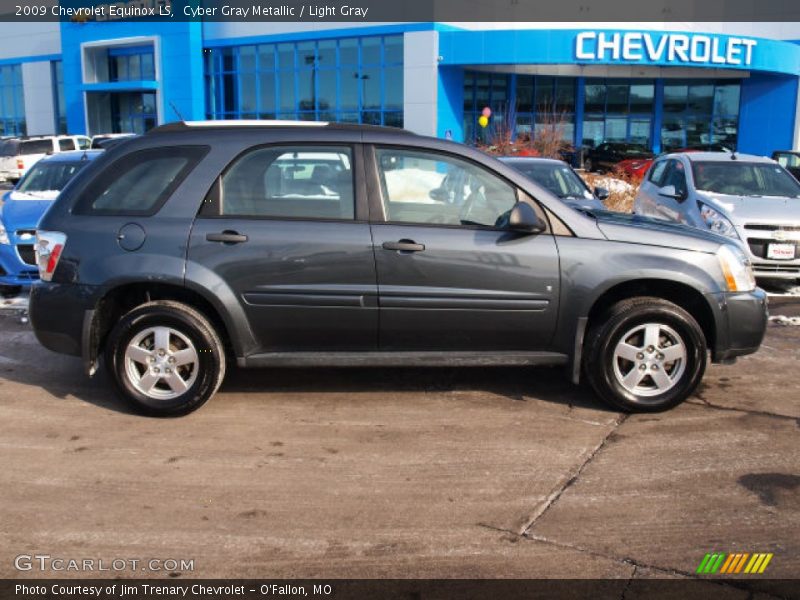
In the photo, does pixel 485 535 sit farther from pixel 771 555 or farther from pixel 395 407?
pixel 395 407

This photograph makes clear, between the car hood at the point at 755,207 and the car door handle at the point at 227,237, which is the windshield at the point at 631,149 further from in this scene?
the car door handle at the point at 227,237

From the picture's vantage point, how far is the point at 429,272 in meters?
4.91

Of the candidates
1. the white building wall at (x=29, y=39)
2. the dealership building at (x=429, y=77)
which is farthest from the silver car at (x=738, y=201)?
the white building wall at (x=29, y=39)

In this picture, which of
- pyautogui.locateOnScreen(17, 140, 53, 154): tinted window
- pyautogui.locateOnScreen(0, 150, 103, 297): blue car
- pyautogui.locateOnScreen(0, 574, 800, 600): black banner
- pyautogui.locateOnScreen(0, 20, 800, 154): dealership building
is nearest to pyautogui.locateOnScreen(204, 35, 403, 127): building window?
pyautogui.locateOnScreen(0, 20, 800, 154): dealership building

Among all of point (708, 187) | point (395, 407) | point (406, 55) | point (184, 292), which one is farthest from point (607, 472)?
point (406, 55)

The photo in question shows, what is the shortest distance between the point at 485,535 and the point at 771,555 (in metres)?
1.25

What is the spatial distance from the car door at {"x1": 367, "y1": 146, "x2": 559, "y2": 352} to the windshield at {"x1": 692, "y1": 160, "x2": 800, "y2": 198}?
21.2 feet

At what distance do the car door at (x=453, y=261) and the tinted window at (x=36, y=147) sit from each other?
25158mm

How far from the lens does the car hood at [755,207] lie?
9.44m

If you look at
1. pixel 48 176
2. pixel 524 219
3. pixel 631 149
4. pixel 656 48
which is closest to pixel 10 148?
pixel 48 176

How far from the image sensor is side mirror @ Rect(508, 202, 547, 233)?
4.84 meters

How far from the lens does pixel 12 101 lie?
1722 inches

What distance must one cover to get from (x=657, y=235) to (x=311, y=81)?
30.4 meters

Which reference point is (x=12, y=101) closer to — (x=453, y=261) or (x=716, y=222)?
(x=716, y=222)
